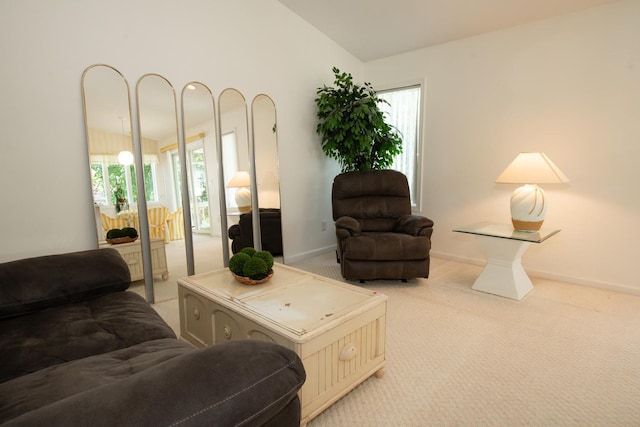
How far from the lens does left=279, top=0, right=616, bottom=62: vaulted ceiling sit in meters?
2.86

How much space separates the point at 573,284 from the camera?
3.00 meters

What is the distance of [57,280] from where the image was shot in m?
1.56

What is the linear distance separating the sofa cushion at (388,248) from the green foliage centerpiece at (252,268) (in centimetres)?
114

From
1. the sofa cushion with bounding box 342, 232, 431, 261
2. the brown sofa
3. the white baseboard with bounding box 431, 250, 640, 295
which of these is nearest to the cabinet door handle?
the brown sofa

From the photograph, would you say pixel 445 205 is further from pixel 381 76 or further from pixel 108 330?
pixel 108 330

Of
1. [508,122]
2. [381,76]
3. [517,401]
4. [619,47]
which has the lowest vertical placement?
[517,401]

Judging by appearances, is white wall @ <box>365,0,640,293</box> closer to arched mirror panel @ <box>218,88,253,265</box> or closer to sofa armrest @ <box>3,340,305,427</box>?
arched mirror panel @ <box>218,88,253,265</box>

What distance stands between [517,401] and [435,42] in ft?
11.4

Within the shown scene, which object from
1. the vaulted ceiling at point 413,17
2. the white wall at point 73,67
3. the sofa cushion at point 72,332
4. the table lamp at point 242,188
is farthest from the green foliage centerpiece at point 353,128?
the sofa cushion at point 72,332

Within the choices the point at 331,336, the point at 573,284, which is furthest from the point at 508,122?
the point at 331,336

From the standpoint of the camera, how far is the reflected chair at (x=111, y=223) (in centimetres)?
242

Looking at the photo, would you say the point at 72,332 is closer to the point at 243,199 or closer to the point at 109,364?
the point at 109,364

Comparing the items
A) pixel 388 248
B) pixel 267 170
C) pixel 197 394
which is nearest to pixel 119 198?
pixel 267 170

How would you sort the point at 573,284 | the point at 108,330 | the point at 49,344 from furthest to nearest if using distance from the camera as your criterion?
the point at 573,284 → the point at 108,330 → the point at 49,344
